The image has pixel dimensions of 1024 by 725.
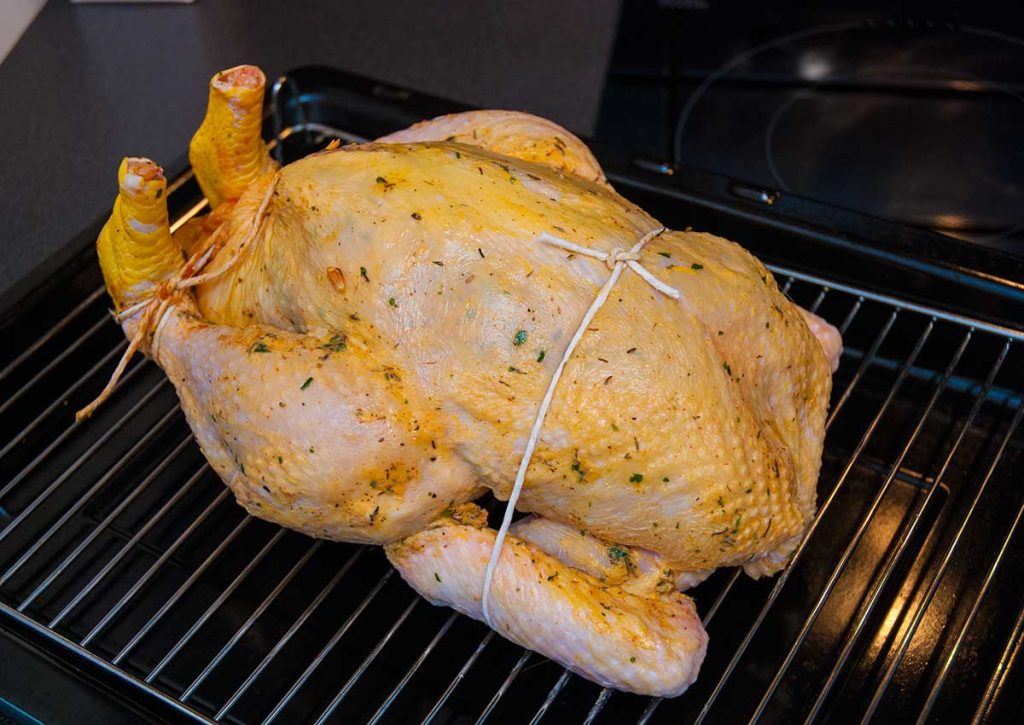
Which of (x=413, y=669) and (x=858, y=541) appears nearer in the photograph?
(x=413, y=669)

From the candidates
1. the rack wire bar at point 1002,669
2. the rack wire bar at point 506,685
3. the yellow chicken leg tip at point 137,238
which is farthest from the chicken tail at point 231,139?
the rack wire bar at point 1002,669

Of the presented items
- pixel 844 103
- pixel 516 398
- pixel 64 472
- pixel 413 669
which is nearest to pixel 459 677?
pixel 413 669

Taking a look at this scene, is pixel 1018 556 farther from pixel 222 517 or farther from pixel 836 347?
pixel 222 517

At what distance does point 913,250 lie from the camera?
2088 mm

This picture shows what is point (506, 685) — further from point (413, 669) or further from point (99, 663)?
point (99, 663)

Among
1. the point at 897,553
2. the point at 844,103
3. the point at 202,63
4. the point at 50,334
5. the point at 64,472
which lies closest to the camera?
the point at 897,553

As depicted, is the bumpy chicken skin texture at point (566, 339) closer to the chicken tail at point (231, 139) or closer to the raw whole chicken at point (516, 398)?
the raw whole chicken at point (516, 398)

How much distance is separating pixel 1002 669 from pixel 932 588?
151 mm

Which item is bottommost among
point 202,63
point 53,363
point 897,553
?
point 897,553

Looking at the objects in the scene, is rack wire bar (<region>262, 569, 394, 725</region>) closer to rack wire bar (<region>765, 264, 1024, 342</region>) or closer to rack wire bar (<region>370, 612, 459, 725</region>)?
rack wire bar (<region>370, 612, 459, 725</region>)

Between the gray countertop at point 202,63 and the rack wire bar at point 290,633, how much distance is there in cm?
122

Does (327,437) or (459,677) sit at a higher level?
(327,437)

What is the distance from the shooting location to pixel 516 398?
153 centimetres

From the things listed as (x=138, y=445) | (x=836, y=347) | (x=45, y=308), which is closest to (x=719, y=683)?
(x=836, y=347)
